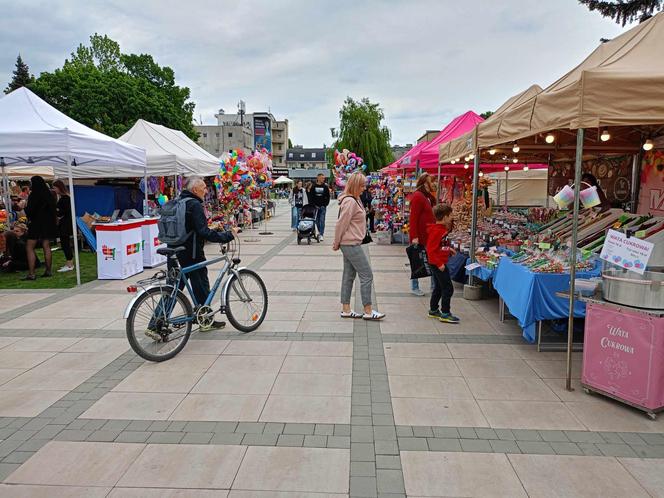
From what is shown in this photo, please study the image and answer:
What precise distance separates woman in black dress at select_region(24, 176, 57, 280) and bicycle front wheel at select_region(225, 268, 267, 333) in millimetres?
5206

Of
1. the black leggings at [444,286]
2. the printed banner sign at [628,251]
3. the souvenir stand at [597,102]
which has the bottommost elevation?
the black leggings at [444,286]

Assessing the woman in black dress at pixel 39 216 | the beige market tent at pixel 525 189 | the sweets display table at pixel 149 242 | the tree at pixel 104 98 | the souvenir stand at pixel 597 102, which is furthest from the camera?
the tree at pixel 104 98

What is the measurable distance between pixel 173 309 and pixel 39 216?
5.36m

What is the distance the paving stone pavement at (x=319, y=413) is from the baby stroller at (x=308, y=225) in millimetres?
7757

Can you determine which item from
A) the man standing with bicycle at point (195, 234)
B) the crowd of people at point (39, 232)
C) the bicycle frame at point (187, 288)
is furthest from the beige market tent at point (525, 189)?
the man standing with bicycle at point (195, 234)

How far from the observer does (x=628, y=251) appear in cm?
344

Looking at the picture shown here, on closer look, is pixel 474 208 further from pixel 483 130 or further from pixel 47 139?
pixel 47 139

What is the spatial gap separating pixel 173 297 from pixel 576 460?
12.1 ft

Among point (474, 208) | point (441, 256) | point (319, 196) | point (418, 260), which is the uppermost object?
point (319, 196)

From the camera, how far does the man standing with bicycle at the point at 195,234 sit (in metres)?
4.82

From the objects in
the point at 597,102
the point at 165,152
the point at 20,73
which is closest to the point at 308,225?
the point at 165,152

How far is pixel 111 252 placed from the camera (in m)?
8.41

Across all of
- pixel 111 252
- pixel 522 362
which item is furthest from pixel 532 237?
pixel 111 252

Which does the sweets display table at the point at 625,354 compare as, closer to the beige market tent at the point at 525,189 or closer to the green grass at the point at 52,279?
the green grass at the point at 52,279
